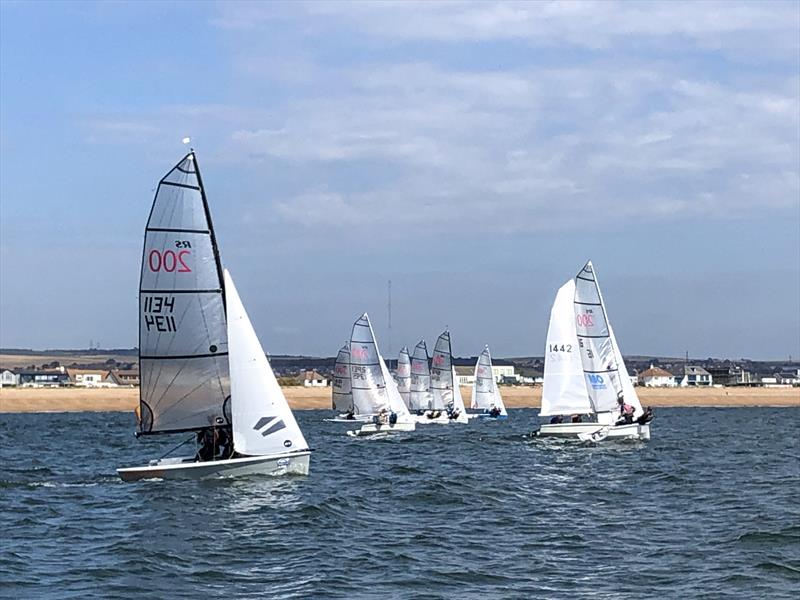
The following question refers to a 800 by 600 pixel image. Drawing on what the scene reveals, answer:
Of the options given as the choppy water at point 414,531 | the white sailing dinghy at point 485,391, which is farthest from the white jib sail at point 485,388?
the choppy water at point 414,531

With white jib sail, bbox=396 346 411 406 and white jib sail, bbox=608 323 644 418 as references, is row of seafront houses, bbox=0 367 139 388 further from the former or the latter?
white jib sail, bbox=608 323 644 418

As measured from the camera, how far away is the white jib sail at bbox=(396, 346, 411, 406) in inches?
3071

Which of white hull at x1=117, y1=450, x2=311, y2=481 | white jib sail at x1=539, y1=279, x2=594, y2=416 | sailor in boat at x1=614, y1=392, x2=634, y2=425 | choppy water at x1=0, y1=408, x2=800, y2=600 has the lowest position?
choppy water at x1=0, y1=408, x2=800, y2=600

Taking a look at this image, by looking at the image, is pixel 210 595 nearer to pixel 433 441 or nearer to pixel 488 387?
pixel 433 441

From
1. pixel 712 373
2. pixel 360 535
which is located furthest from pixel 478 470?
pixel 712 373

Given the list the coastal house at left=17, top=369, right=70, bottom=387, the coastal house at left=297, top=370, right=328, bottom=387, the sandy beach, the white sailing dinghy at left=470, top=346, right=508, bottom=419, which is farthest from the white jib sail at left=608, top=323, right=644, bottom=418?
the coastal house at left=17, top=369, right=70, bottom=387

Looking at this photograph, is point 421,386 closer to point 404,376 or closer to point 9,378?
point 404,376

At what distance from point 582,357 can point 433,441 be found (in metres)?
7.80

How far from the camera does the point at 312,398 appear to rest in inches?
4321

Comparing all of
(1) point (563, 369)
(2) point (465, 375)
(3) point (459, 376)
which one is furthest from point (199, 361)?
(2) point (465, 375)

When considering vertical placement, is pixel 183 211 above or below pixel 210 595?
above

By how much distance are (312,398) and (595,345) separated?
6581 cm

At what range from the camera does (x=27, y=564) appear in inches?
705

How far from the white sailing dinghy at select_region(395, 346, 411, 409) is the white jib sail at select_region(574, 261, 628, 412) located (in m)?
32.3
